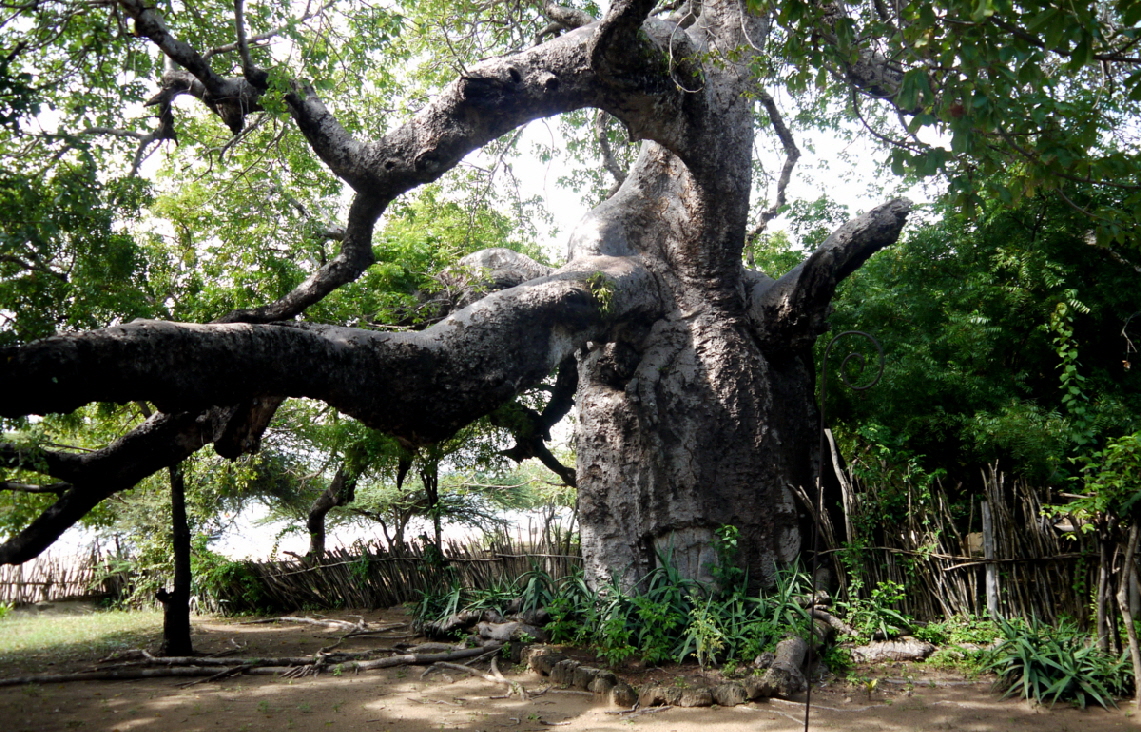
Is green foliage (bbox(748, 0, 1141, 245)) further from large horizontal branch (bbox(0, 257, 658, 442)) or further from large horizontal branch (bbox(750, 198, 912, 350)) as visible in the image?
large horizontal branch (bbox(0, 257, 658, 442))

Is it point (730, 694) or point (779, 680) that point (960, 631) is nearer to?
point (779, 680)

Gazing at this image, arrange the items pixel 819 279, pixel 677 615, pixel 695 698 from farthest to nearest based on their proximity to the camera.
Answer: pixel 819 279 → pixel 677 615 → pixel 695 698

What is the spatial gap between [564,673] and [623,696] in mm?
721

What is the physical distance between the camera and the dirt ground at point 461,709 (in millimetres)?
4539

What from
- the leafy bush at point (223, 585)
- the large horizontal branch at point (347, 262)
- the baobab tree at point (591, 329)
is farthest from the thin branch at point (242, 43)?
the leafy bush at point (223, 585)

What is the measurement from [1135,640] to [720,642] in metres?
2.58

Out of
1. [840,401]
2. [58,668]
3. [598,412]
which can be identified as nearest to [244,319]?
[598,412]

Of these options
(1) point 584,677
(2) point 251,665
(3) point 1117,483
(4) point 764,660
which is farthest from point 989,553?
(2) point 251,665

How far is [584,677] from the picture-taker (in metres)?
5.45

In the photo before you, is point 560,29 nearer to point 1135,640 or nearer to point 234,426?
point 234,426

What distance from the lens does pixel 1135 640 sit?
4.51m

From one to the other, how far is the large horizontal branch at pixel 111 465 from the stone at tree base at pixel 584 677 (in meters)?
3.07

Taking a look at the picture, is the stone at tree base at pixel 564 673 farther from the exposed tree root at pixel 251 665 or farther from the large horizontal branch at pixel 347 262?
the large horizontal branch at pixel 347 262

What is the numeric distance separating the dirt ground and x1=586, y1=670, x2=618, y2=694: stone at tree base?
3.3 inches
